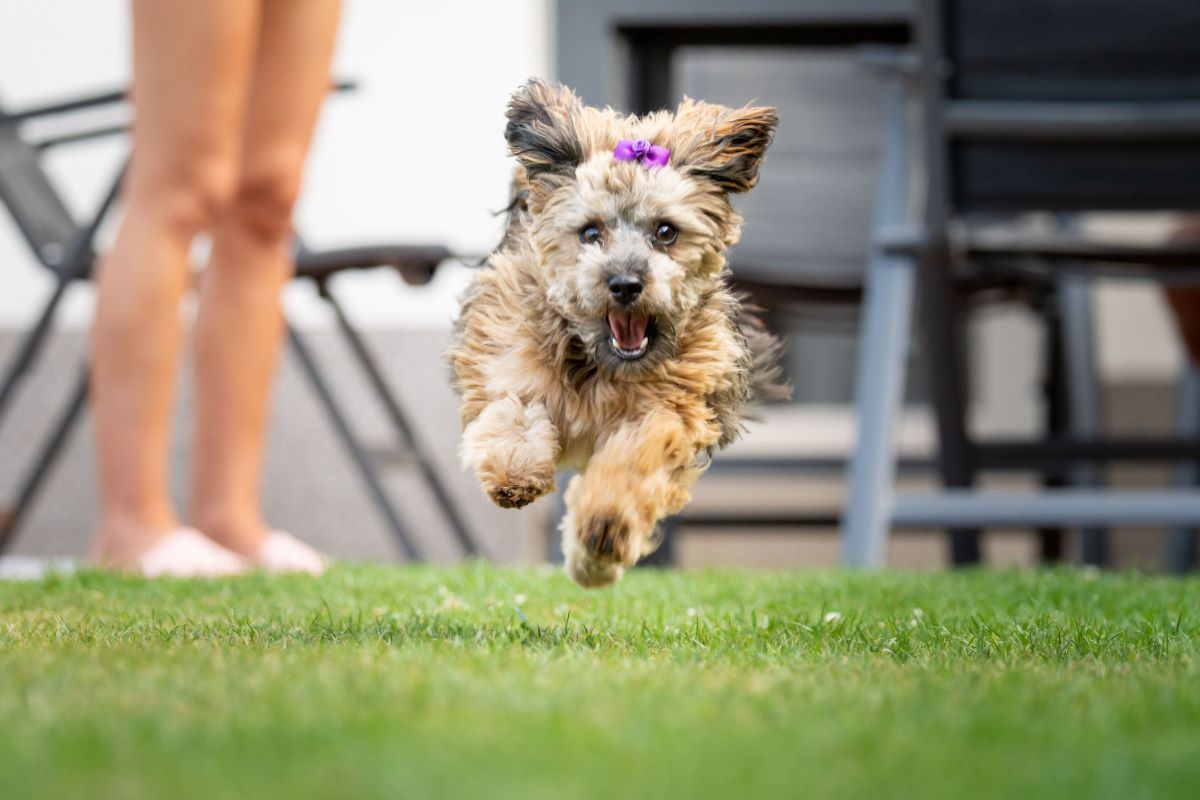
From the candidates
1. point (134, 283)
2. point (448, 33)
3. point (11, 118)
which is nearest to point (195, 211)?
point (134, 283)

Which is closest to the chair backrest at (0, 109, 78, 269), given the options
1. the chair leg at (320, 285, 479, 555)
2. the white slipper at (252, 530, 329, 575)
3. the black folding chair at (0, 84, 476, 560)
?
the black folding chair at (0, 84, 476, 560)

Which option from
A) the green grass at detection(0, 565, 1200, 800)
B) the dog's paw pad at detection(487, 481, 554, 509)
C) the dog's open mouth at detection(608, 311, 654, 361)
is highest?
the dog's open mouth at detection(608, 311, 654, 361)

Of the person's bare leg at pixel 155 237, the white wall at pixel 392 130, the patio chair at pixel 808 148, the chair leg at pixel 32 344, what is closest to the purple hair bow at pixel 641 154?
the person's bare leg at pixel 155 237

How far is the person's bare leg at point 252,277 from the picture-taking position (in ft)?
14.4

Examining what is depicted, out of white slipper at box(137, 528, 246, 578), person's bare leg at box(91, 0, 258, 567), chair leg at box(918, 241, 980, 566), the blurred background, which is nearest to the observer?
person's bare leg at box(91, 0, 258, 567)

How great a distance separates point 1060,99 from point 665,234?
271 cm

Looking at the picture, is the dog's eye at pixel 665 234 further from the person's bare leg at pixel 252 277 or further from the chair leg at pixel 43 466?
the chair leg at pixel 43 466

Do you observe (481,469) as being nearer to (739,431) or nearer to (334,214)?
(739,431)

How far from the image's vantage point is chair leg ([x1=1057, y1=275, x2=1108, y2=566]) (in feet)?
21.5

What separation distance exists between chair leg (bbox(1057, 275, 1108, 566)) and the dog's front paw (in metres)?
4.33

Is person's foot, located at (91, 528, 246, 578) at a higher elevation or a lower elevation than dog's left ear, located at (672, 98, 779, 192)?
lower

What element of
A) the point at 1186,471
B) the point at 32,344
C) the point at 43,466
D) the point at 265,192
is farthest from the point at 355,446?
the point at 1186,471

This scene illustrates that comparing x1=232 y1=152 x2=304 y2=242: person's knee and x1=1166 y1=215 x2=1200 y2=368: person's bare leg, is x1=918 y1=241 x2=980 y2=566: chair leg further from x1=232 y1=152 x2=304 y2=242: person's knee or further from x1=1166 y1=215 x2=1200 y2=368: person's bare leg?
x1=232 y1=152 x2=304 y2=242: person's knee

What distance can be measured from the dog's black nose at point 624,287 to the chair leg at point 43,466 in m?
3.06
